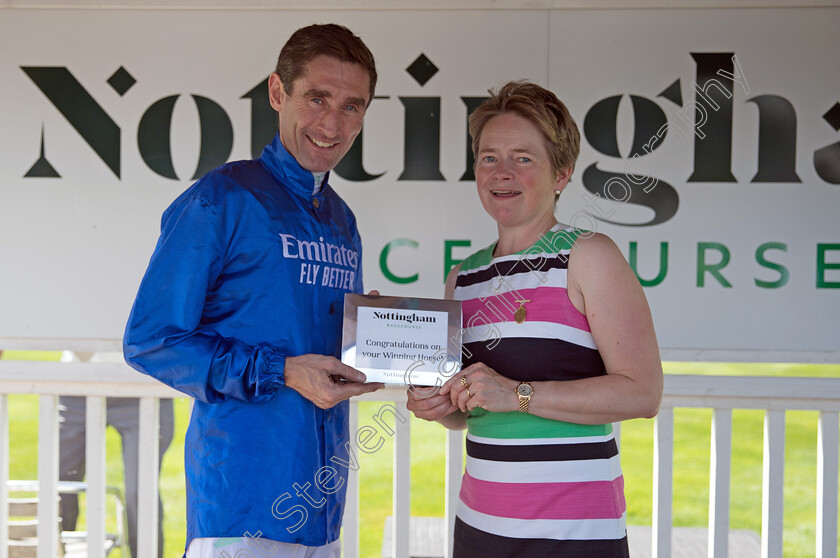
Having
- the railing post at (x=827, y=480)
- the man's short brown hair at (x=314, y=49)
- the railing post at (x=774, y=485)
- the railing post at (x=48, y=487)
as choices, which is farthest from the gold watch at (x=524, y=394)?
the railing post at (x=48, y=487)

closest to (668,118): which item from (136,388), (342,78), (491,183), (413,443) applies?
Result: (491,183)

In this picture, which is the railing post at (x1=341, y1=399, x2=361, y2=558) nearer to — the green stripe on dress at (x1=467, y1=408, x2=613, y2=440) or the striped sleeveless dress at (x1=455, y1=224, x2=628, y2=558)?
the striped sleeveless dress at (x1=455, y1=224, x2=628, y2=558)

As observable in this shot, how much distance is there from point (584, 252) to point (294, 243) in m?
0.76

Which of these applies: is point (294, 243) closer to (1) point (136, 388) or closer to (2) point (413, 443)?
(1) point (136, 388)

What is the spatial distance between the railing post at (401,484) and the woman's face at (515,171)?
1389mm

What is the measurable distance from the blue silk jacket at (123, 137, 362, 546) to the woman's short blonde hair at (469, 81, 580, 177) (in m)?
0.63

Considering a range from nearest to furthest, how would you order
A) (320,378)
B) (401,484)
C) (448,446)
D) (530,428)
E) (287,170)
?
(320,378) → (530,428) → (287,170) → (448,446) → (401,484)

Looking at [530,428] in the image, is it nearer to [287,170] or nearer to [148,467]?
[287,170]

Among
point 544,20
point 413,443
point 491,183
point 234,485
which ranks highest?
point 544,20

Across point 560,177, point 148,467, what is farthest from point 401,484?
point 560,177

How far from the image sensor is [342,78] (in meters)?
2.11

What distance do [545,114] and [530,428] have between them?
0.84 m

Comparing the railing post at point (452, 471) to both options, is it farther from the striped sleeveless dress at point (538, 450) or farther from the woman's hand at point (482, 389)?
the woman's hand at point (482, 389)

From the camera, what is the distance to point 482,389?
1897 millimetres
